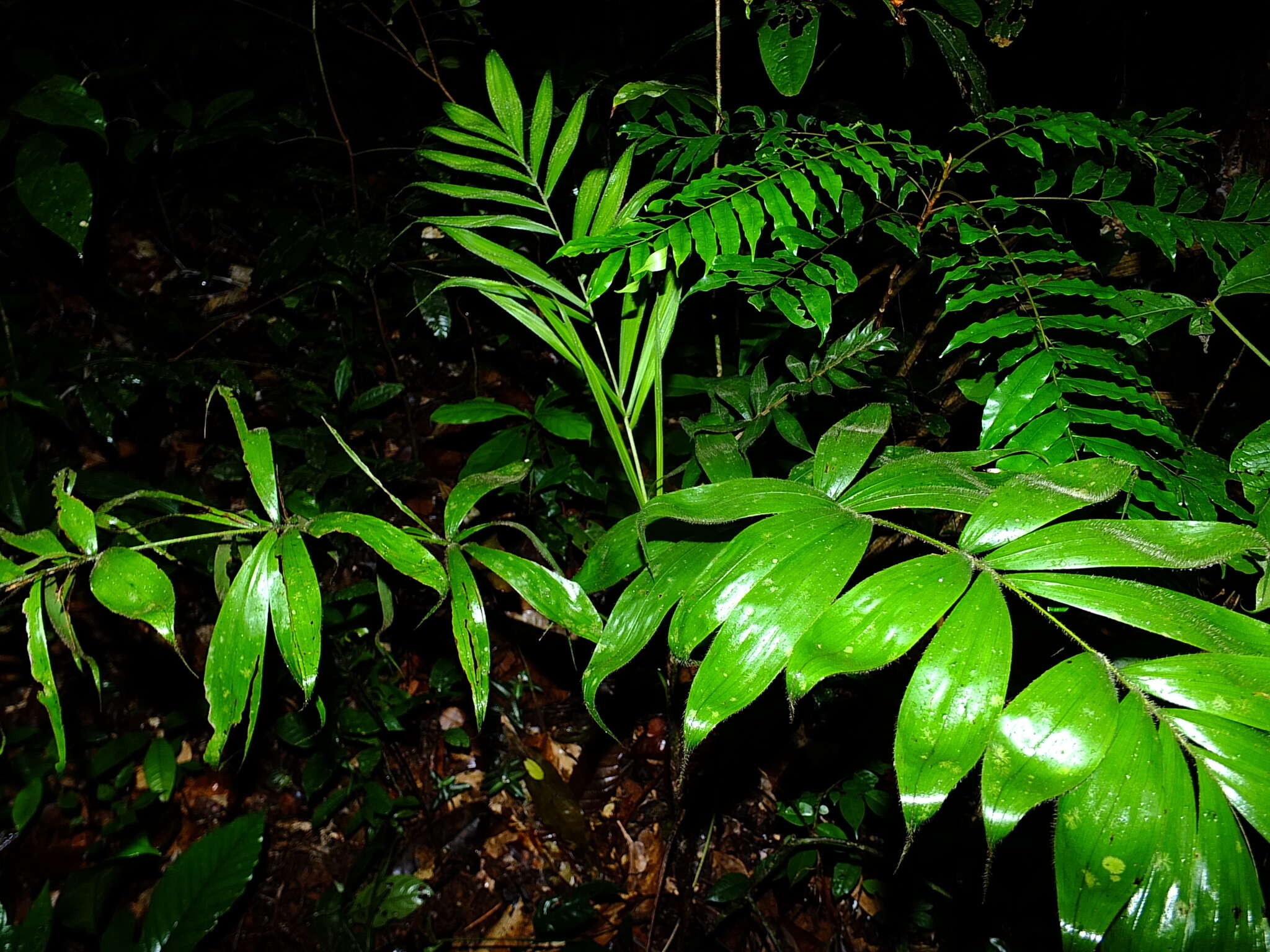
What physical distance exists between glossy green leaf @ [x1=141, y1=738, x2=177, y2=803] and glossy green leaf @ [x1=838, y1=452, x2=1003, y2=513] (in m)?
1.91

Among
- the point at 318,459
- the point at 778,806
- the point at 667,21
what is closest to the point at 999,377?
the point at 778,806

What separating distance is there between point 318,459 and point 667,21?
2138 mm

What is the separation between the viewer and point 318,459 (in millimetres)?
1771

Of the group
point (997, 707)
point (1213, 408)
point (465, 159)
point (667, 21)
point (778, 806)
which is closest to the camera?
point (997, 707)

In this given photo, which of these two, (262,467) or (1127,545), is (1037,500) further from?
(262,467)

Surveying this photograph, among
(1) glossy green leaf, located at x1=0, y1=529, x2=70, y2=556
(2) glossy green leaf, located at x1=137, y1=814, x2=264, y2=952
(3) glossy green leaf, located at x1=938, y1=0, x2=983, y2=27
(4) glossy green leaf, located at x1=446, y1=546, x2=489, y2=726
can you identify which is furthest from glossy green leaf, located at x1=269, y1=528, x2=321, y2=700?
(3) glossy green leaf, located at x1=938, y1=0, x2=983, y2=27

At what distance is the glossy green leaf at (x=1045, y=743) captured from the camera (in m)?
0.50

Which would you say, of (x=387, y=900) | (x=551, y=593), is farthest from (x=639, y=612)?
(x=387, y=900)

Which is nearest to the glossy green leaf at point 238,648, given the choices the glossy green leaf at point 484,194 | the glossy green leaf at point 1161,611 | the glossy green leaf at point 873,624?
the glossy green leaf at point 873,624

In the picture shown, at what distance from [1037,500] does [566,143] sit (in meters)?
1.05

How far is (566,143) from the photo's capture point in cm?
129

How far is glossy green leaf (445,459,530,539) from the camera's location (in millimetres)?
1035

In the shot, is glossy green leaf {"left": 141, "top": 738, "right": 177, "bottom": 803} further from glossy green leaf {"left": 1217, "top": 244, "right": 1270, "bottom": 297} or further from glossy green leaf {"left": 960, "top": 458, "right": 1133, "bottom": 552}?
glossy green leaf {"left": 1217, "top": 244, "right": 1270, "bottom": 297}

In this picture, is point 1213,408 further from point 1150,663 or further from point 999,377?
point 1150,663
